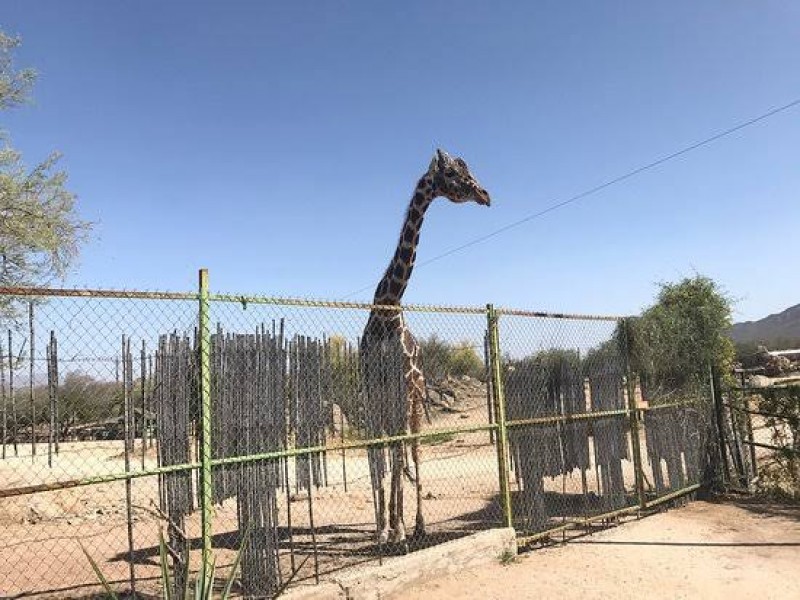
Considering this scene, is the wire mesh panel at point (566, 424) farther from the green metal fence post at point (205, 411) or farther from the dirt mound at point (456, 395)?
the dirt mound at point (456, 395)

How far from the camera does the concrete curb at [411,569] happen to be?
542 cm

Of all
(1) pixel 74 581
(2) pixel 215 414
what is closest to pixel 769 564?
(2) pixel 215 414

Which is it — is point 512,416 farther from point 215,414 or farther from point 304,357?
point 215,414

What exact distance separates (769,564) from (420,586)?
11.6ft

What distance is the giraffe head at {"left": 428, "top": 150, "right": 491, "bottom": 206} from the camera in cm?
930

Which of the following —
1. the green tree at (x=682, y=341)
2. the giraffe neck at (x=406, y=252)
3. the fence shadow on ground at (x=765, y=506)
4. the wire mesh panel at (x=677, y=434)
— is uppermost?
the giraffe neck at (x=406, y=252)

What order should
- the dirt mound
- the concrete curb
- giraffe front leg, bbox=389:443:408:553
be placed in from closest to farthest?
the concrete curb → giraffe front leg, bbox=389:443:408:553 → the dirt mound

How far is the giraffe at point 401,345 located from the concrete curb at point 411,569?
2.49 feet

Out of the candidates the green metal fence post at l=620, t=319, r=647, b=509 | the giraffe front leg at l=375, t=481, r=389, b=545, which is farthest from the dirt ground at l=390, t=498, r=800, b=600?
the giraffe front leg at l=375, t=481, r=389, b=545

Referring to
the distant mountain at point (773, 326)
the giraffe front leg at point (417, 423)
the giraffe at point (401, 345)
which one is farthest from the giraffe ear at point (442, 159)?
the distant mountain at point (773, 326)

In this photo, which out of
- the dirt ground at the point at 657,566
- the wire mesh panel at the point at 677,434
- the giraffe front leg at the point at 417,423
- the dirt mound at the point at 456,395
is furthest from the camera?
the dirt mound at the point at 456,395

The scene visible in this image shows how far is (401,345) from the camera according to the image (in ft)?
23.9

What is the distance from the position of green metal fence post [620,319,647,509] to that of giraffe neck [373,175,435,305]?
3163mm

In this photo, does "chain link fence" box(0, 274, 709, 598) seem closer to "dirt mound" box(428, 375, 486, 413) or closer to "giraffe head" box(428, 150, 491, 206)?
"giraffe head" box(428, 150, 491, 206)
